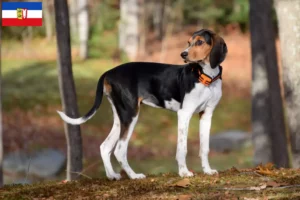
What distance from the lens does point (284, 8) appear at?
977cm

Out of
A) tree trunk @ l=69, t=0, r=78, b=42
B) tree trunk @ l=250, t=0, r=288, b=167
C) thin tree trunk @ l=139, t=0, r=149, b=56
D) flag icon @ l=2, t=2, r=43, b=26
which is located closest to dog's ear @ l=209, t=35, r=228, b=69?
flag icon @ l=2, t=2, r=43, b=26

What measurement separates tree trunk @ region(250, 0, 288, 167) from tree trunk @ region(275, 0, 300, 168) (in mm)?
3585

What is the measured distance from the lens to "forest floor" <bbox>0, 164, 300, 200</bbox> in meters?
6.71

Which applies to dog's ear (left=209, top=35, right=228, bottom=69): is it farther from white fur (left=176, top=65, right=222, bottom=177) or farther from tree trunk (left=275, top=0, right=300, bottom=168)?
tree trunk (left=275, top=0, right=300, bottom=168)

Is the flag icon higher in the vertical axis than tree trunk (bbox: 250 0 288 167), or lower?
higher

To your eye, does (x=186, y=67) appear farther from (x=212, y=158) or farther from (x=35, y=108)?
(x=35, y=108)

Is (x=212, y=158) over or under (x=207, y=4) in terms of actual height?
under

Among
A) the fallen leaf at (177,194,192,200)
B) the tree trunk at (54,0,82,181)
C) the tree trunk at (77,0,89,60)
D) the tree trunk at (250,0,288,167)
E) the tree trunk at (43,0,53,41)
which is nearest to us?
the fallen leaf at (177,194,192,200)

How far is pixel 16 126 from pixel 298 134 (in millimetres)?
13468

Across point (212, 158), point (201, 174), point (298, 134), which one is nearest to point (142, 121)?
point (212, 158)

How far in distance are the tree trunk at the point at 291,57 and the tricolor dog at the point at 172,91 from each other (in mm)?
2333

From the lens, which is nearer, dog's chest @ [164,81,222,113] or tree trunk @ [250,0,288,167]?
dog's chest @ [164,81,222,113]

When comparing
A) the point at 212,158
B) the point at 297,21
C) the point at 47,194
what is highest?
the point at 297,21

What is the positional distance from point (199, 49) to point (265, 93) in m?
6.42
